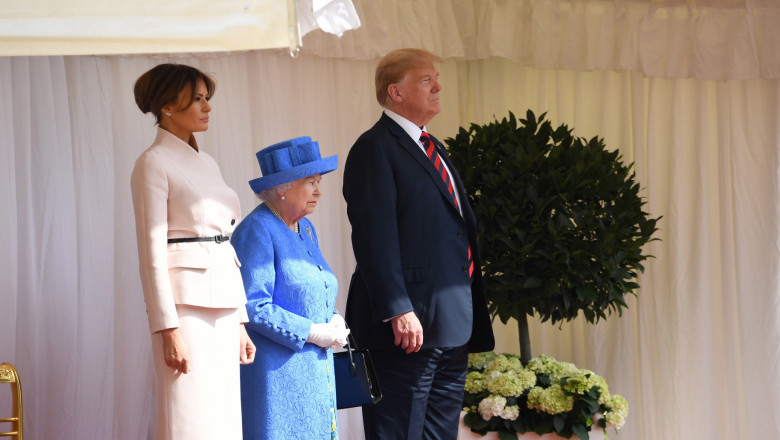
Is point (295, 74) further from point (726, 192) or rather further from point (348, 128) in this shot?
point (726, 192)

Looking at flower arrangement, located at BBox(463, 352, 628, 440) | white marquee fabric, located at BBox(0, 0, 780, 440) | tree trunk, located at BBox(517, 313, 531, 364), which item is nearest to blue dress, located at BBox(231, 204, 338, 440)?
white marquee fabric, located at BBox(0, 0, 780, 440)

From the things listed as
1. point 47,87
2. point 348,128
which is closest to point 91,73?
point 47,87

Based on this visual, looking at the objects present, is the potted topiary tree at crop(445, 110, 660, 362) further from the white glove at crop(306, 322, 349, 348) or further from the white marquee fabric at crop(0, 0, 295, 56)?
the white marquee fabric at crop(0, 0, 295, 56)

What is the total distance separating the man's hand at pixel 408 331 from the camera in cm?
282

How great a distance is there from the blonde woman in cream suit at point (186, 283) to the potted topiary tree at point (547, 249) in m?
1.72

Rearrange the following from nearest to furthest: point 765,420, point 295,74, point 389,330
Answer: point 389,330, point 295,74, point 765,420

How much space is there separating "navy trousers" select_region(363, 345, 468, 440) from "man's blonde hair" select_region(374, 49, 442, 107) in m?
0.85

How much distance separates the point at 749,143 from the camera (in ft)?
15.9

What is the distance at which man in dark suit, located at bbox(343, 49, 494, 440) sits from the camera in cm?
288

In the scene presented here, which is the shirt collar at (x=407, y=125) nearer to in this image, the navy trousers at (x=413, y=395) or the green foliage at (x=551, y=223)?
the navy trousers at (x=413, y=395)

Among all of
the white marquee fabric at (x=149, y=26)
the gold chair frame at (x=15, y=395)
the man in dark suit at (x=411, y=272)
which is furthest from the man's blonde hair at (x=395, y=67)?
the white marquee fabric at (x=149, y=26)

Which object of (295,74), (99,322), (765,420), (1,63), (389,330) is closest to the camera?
(389,330)

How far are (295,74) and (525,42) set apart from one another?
4.24ft

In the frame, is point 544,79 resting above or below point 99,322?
above
